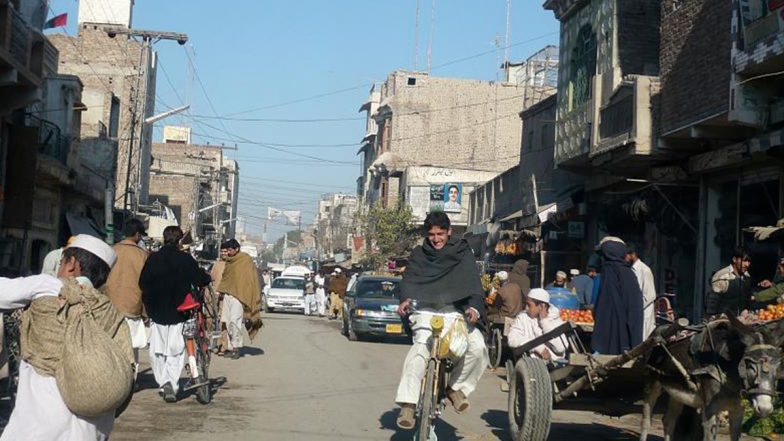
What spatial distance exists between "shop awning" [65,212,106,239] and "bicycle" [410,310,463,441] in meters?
24.9

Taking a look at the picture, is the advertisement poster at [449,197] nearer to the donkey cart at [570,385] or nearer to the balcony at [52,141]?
the balcony at [52,141]

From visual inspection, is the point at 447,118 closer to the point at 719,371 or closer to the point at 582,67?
the point at 582,67

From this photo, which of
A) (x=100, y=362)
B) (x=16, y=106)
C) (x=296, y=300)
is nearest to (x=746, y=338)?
(x=100, y=362)

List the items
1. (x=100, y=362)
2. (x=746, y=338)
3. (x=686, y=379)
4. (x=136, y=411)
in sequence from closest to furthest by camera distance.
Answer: (x=100, y=362) < (x=746, y=338) < (x=686, y=379) < (x=136, y=411)

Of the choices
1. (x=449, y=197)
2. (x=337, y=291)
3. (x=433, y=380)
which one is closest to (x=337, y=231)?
(x=449, y=197)

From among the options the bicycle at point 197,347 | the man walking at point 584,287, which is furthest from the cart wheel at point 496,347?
the bicycle at point 197,347

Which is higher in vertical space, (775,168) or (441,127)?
(441,127)

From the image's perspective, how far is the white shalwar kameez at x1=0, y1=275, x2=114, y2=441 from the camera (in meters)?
4.45

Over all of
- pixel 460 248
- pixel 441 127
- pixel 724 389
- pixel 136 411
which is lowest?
pixel 136 411

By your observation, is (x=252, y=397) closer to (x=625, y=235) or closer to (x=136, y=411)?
(x=136, y=411)

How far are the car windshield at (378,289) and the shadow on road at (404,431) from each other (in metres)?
13.2

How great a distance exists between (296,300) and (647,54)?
21750 mm

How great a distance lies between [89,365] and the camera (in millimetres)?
4355

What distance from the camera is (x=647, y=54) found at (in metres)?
21.8
